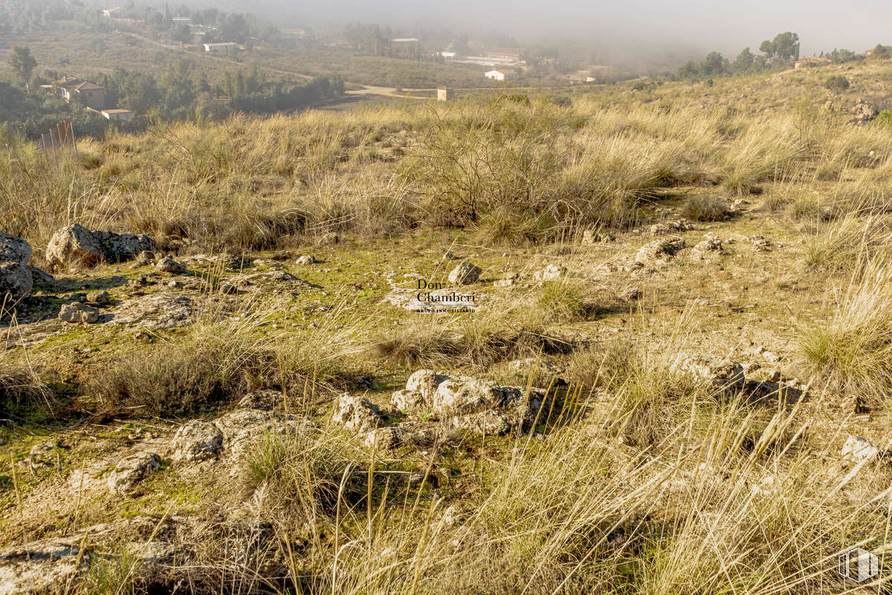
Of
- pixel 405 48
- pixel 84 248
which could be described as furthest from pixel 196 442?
pixel 405 48

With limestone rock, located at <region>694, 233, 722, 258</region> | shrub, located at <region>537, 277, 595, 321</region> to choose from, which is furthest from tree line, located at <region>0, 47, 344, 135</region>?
shrub, located at <region>537, 277, 595, 321</region>

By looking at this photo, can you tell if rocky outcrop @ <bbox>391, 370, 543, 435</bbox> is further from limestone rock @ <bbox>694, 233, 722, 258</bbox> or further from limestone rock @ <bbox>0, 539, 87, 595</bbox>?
limestone rock @ <bbox>694, 233, 722, 258</bbox>

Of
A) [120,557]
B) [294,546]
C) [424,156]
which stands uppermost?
[424,156]

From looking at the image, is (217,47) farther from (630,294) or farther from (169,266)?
(630,294)

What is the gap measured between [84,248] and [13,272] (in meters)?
0.83

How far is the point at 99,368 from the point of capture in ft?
8.26

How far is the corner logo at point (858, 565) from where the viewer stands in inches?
57.9

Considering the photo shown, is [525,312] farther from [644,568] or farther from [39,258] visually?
[39,258]

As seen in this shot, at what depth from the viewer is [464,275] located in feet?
12.9

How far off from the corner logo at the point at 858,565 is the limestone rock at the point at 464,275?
2.80 m

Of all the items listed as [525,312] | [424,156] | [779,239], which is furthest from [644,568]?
[424,156]

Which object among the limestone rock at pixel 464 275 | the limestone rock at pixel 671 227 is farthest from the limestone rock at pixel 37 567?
the limestone rock at pixel 671 227

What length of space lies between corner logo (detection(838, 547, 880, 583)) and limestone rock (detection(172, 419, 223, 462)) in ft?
7.26

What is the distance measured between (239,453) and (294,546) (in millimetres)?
519
